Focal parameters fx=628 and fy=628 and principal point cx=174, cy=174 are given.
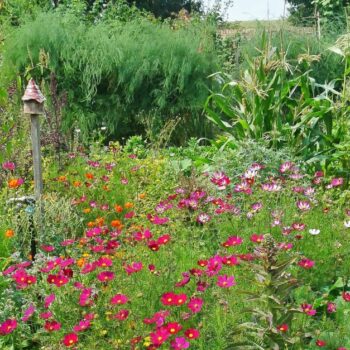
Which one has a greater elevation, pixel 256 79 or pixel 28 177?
pixel 256 79

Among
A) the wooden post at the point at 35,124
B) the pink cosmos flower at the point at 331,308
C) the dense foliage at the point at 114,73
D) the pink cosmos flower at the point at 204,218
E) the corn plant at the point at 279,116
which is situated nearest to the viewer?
the pink cosmos flower at the point at 331,308

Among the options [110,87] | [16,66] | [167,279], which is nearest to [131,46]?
[110,87]

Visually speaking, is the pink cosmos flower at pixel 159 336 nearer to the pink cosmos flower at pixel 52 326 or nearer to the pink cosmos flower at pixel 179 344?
the pink cosmos flower at pixel 179 344

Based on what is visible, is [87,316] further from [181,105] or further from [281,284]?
[181,105]

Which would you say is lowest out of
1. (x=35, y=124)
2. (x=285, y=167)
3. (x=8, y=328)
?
(x=8, y=328)

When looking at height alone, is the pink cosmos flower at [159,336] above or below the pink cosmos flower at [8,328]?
above

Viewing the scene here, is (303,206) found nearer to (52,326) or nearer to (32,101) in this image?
(52,326)

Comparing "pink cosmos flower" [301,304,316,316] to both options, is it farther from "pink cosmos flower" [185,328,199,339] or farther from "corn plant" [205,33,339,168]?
"corn plant" [205,33,339,168]

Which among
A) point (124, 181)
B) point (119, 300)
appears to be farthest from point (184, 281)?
point (124, 181)

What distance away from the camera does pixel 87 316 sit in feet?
8.42

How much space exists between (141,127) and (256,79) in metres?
3.20


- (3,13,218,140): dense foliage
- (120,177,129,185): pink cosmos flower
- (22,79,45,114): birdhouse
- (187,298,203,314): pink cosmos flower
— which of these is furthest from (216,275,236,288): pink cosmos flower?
(3,13,218,140): dense foliage

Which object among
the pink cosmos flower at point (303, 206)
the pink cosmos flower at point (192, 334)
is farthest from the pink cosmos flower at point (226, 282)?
the pink cosmos flower at point (303, 206)

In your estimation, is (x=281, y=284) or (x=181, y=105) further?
(x=181, y=105)
